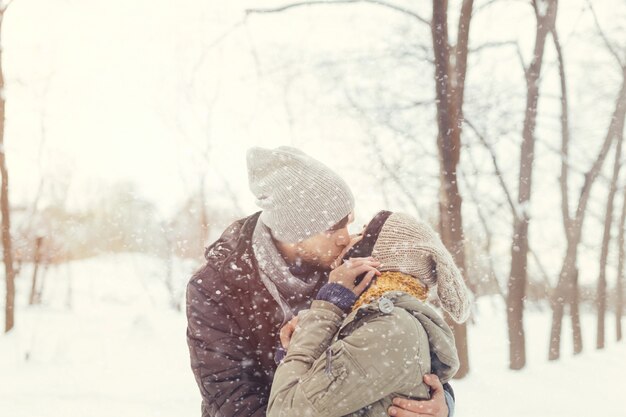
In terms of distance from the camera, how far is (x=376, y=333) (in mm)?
1713

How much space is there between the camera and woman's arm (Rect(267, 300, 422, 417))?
1682 mm

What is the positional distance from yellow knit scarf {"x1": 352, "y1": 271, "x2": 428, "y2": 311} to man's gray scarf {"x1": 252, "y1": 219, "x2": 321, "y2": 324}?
A: 0.98 feet

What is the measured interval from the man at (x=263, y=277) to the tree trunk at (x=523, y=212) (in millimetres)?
6578

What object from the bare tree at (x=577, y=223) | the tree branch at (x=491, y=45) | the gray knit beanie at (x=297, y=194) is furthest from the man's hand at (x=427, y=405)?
the bare tree at (x=577, y=223)

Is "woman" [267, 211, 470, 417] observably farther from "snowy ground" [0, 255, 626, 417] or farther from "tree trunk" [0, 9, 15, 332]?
→ "tree trunk" [0, 9, 15, 332]

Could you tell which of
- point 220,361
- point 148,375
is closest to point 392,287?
point 220,361

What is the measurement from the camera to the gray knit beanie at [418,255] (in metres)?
1.94

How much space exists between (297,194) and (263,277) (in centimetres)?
34

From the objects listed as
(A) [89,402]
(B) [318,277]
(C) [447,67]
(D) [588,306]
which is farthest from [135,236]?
(D) [588,306]

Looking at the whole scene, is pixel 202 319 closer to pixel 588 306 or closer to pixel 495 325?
pixel 495 325

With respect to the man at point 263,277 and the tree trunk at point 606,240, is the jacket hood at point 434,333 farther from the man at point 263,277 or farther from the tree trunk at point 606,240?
the tree trunk at point 606,240

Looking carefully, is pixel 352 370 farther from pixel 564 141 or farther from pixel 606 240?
pixel 606 240

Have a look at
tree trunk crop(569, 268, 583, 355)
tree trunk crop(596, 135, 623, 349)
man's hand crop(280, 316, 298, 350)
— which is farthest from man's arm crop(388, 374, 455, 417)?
tree trunk crop(596, 135, 623, 349)

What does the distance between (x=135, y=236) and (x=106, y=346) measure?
1311cm
